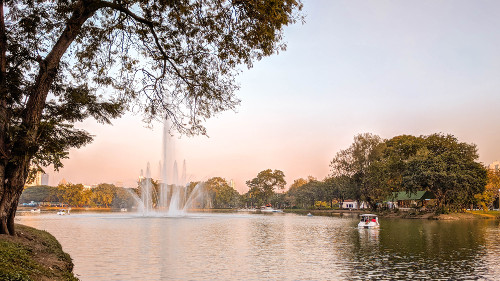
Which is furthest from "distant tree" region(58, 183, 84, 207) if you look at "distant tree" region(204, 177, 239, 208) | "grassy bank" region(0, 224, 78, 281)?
"grassy bank" region(0, 224, 78, 281)

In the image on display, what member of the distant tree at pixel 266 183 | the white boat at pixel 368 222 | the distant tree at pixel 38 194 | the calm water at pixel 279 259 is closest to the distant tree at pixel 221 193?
the distant tree at pixel 266 183

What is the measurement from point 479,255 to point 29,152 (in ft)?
81.4

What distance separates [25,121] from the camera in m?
14.1

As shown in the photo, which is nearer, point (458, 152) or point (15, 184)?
point (15, 184)

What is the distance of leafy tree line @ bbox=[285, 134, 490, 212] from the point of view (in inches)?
2741

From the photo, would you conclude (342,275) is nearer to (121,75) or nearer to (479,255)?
(479,255)

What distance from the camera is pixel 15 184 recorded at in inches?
563

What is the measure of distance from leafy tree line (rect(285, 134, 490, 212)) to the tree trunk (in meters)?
65.6

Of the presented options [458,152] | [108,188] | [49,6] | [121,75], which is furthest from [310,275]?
[108,188]

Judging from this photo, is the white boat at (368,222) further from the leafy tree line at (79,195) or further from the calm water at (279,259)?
the leafy tree line at (79,195)

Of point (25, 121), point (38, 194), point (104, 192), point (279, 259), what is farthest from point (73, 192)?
point (25, 121)

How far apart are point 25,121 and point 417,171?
225 ft

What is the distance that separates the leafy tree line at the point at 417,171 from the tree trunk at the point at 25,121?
65.6 metres

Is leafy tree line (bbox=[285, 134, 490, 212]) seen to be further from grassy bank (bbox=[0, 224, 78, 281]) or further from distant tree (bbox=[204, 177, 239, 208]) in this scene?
distant tree (bbox=[204, 177, 239, 208])
